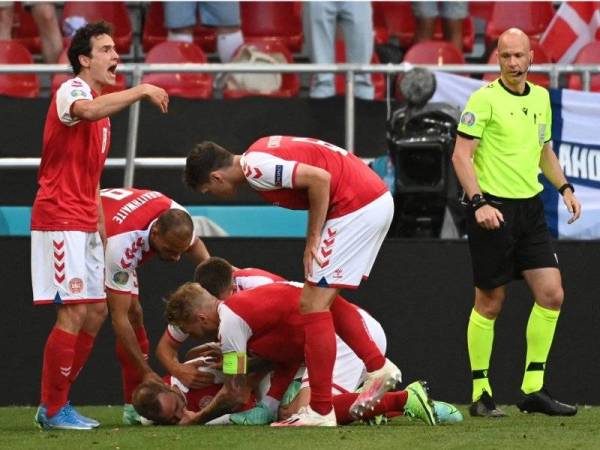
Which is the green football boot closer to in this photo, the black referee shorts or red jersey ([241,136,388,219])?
the black referee shorts

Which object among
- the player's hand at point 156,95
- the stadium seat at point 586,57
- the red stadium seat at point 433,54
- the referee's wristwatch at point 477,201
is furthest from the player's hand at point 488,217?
A: the red stadium seat at point 433,54

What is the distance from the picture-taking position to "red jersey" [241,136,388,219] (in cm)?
741

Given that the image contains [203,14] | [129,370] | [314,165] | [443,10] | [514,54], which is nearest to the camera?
[314,165]

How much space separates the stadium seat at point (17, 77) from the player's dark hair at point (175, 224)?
3.74 meters

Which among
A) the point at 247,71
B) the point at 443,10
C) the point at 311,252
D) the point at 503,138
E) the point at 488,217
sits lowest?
the point at 311,252

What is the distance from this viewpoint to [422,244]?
32.6 feet

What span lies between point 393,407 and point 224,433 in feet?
3.17

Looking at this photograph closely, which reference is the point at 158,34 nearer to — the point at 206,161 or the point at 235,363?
the point at 206,161

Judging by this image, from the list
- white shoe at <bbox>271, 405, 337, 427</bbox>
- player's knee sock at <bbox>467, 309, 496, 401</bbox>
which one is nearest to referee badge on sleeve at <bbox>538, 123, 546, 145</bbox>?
player's knee sock at <bbox>467, 309, 496, 401</bbox>

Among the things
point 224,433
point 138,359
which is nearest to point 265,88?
point 138,359

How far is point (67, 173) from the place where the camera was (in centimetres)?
782

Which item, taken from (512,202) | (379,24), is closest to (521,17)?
(379,24)

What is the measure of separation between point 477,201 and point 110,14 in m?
5.71

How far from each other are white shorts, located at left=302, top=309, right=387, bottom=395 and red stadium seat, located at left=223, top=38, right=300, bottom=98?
314 centimetres
